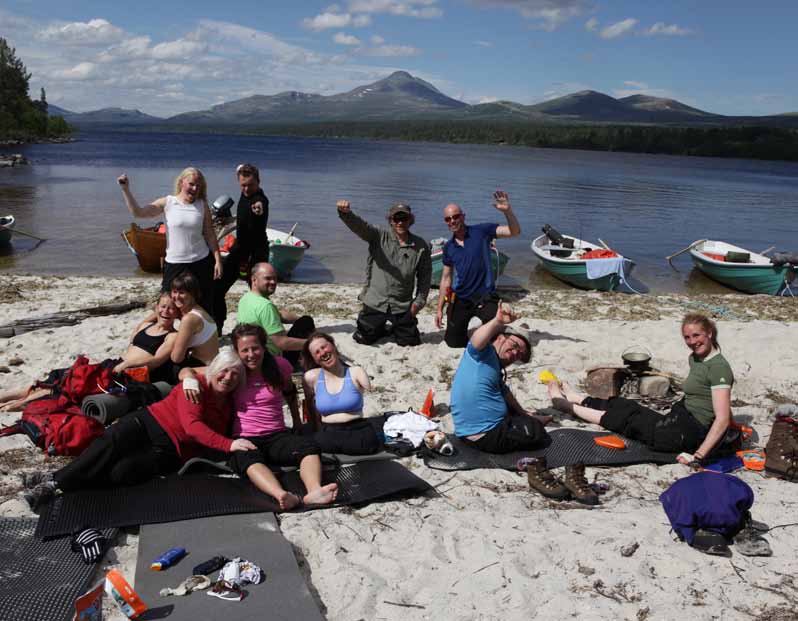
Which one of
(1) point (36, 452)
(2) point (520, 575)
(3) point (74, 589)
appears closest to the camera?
(3) point (74, 589)

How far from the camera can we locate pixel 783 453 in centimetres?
524

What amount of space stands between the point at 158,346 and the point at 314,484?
207cm

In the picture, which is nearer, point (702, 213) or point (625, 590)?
point (625, 590)

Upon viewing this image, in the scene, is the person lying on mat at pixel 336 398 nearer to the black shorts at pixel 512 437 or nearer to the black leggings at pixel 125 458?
the black shorts at pixel 512 437

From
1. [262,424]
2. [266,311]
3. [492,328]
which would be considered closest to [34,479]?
[262,424]

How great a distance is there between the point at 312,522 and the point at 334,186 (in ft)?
115

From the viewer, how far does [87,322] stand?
332 inches

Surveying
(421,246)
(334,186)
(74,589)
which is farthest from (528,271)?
(334,186)

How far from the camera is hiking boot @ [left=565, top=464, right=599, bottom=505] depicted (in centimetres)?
469

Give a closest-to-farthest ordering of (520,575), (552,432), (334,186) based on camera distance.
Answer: (520,575)
(552,432)
(334,186)

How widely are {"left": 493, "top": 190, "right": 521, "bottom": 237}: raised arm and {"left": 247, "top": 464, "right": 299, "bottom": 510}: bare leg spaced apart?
3.16 meters

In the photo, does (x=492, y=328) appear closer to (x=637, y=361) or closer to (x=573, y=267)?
(x=637, y=361)

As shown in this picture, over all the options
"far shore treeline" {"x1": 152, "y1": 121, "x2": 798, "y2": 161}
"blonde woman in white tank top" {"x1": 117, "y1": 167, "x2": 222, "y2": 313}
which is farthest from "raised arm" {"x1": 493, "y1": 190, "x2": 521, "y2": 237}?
"far shore treeline" {"x1": 152, "y1": 121, "x2": 798, "y2": 161}

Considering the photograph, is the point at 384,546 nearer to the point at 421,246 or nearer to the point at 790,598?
the point at 790,598
